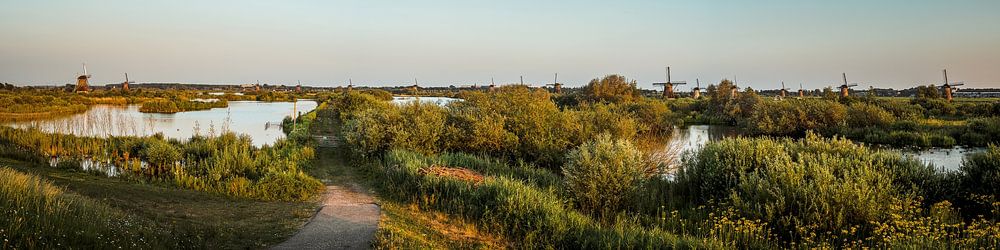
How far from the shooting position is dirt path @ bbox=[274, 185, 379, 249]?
25.5ft

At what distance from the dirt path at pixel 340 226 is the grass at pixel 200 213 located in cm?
29

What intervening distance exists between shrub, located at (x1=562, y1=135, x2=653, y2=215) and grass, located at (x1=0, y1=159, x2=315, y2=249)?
5.44m

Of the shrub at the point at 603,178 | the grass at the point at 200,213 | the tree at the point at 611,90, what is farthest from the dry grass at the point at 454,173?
the tree at the point at 611,90

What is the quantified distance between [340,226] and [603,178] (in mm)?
5507

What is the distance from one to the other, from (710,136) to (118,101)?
200 ft

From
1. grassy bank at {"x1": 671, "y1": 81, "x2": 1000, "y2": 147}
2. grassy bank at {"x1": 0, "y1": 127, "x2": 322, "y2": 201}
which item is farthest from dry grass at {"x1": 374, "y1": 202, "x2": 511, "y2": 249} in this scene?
grassy bank at {"x1": 671, "y1": 81, "x2": 1000, "y2": 147}

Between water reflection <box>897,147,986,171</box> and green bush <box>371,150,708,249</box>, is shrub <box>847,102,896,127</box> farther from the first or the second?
green bush <box>371,150,708,249</box>

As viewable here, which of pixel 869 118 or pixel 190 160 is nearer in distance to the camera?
pixel 190 160

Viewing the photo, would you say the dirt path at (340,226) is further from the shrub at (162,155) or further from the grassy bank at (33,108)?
the grassy bank at (33,108)

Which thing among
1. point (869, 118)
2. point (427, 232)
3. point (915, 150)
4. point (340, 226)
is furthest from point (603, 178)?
point (869, 118)

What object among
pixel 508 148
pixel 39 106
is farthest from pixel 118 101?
pixel 508 148

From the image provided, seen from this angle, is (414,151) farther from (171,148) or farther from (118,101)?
(118,101)

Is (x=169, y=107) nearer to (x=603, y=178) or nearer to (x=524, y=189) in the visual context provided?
(x=524, y=189)

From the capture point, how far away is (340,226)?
8773mm
